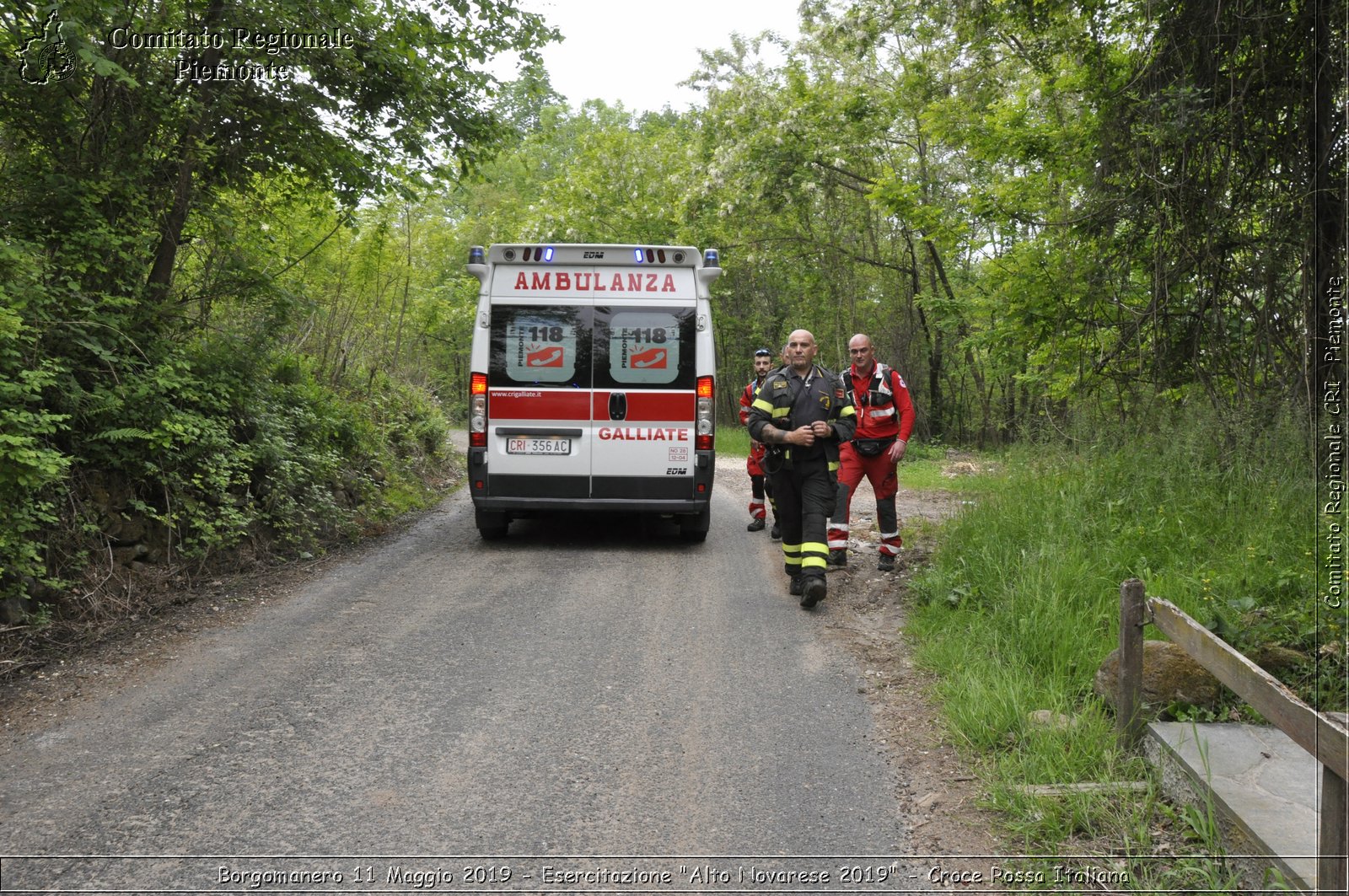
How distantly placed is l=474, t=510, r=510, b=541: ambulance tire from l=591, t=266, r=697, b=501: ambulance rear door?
1.06 meters

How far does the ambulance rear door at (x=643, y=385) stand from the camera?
8469 mm

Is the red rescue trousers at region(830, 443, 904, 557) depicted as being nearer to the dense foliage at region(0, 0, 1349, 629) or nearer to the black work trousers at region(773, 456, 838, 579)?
the black work trousers at region(773, 456, 838, 579)

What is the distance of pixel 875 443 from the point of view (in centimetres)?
765

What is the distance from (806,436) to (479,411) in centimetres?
338

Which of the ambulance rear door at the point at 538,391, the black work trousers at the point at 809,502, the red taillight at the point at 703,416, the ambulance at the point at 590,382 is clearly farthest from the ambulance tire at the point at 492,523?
the black work trousers at the point at 809,502

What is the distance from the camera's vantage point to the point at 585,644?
5488 millimetres

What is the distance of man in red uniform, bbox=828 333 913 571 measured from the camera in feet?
24.8

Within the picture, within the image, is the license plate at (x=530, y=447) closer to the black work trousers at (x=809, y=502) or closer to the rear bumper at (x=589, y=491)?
the rear bumper at (x=589, y=491)

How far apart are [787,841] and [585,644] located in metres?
2.49

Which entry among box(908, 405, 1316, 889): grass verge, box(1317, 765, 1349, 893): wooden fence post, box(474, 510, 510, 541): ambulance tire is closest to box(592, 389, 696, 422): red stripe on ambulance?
box(474, 510, 510, 541): ambulance tire

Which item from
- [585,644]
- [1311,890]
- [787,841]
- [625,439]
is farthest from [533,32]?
[1311,890]

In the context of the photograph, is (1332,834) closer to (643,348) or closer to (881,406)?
(881,406)

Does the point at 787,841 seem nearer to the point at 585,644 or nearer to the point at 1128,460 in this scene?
the point at 585,644

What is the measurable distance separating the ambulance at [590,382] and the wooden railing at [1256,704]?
511cm
